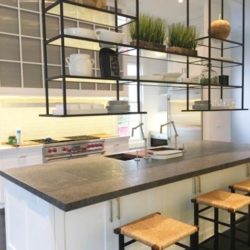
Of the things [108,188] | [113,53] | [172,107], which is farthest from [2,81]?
[172,107]

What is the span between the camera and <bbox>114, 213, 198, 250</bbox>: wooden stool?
1.75 metres

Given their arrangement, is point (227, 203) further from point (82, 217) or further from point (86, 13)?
point (86, 13)

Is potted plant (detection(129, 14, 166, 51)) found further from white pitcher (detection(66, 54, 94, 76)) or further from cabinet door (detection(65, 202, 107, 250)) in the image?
cabinet door (detection(65, 202, 107, 250))

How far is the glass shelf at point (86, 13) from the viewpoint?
2.44 meters

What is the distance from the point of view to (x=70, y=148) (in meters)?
4.23

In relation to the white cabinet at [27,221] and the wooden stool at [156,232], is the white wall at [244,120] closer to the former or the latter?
the wooden stool at [156,232]

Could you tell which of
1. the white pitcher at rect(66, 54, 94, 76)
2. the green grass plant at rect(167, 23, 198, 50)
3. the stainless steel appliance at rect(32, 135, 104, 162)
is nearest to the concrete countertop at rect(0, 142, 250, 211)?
the white pitcher at rect(66, 54, 94, 76)

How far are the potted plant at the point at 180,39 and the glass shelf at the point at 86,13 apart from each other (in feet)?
1.85

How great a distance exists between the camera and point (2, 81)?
3908 millimetres

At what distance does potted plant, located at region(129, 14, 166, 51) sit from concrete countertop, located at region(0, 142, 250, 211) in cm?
118

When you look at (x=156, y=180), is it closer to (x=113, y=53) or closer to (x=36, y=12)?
(x=113, y=53)


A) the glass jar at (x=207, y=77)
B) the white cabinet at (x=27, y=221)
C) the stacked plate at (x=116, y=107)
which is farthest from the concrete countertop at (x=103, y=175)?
the glass jar at (x=207, y=77)

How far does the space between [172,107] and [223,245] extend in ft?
11.0

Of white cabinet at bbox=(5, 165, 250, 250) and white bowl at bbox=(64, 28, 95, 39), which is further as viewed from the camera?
white bowl at bbox=(64, 28, 95, 39)
